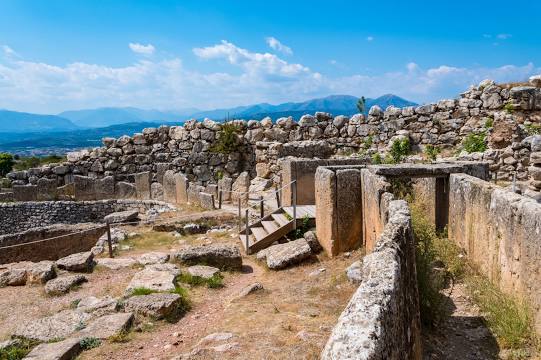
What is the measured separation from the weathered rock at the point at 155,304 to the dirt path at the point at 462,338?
3932 mm

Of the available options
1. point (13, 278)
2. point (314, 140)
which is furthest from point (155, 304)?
point (314, 140)

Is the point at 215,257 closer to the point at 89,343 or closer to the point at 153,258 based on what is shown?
the point at 153,258

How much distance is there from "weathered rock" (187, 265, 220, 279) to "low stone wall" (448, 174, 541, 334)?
4460mm

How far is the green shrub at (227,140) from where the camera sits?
19.1 metres

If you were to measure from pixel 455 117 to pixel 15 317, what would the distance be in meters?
13.9

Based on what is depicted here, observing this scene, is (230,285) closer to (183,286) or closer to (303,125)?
(183,286)

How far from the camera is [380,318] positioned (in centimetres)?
247

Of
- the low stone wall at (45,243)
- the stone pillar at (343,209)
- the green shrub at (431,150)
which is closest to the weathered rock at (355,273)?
the stone pillar at (343,209)

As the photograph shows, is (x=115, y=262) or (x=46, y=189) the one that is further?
(x=46, y=189)

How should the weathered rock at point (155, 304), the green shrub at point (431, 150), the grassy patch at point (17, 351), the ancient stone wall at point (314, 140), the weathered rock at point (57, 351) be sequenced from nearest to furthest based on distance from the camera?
the weathered rock at point (57, 351), the grassy patch at point (17, 351), the weathered rock at point (155, 304), the ancient stone wall at point (314, 140), the green shrub at point (431, 150)

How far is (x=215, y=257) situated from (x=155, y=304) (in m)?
2.63

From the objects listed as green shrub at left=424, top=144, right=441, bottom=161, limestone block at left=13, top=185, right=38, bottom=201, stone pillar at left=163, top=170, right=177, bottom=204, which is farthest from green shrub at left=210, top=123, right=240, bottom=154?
limestone block at left=13, top=185, right=38, bottom=201

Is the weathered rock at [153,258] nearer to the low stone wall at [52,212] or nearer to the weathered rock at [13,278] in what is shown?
the weathered rock at [13,278]

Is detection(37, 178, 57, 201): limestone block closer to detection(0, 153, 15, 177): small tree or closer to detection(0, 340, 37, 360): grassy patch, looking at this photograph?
detection(0, 340, 37, 360): grassy patch
